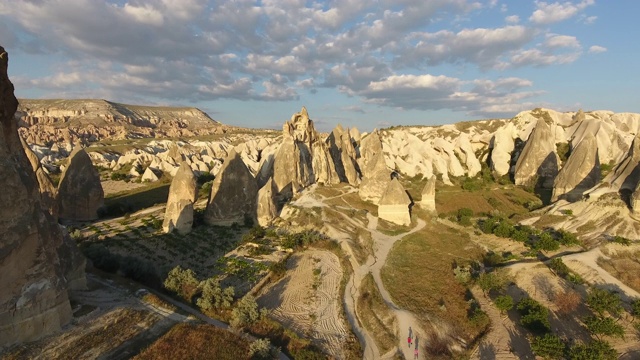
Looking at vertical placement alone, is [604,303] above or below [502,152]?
below

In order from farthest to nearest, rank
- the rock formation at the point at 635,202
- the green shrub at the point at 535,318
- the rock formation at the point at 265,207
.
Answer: the rock formation at the point at 265,207 < the rock formation at the point at 635,202 < the green shrub at the point at 535,318

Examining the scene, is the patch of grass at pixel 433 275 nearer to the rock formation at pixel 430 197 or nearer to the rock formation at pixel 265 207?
the rock formation at pixel 430 197

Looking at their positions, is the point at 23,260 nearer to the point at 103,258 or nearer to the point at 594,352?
the point at 103,258

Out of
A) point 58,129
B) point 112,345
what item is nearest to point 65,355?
point 112,345

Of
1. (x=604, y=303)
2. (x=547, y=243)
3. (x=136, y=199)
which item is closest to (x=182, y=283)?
(x=604, y=303)

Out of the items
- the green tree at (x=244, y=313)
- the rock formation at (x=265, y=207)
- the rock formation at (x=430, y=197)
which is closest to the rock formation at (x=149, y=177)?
the rock formation at (x=265, y=207)

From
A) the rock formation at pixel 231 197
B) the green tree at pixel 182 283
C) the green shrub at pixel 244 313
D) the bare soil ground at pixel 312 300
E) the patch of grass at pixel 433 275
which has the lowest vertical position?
the patch of grass at pixel 433 275

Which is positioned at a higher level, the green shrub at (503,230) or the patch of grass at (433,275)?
the green shrub at (503,230)
